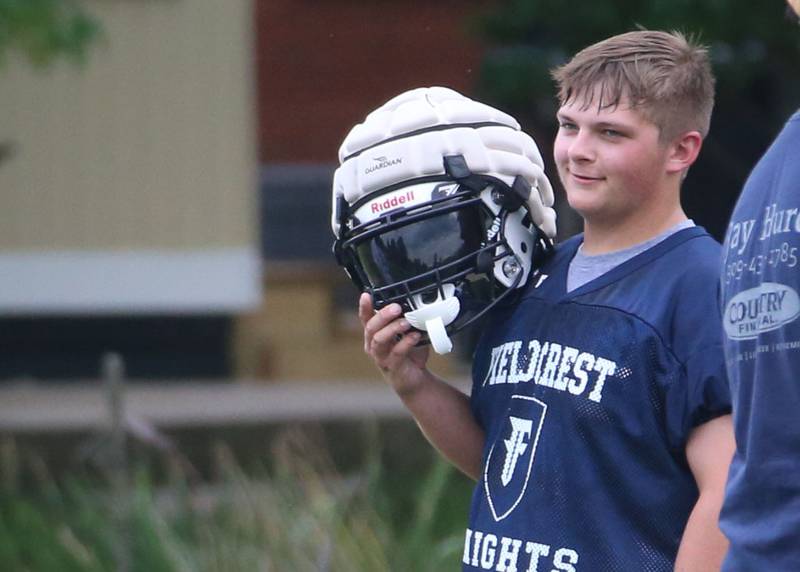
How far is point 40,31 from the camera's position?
646 centimetres

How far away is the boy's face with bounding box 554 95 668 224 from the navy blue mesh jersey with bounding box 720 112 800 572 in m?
0.33

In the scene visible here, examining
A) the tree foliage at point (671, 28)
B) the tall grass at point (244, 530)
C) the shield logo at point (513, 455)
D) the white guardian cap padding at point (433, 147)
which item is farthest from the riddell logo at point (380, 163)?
the tree foliage at point (671, 28)

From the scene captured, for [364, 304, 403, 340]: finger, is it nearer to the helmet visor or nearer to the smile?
the helmet visor

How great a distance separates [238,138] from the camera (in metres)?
10.8

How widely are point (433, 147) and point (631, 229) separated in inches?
13.6

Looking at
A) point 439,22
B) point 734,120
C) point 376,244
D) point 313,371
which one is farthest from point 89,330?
point 376,244

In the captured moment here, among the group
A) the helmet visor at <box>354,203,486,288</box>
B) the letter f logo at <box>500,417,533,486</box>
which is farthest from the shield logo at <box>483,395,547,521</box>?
the helmet visor at <box>354,203,486,288</box>

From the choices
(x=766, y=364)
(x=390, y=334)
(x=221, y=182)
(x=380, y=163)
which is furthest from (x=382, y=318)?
(x=221, y=182)

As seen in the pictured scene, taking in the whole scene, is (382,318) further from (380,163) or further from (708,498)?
(708,498)

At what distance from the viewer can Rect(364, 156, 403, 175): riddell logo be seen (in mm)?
2541

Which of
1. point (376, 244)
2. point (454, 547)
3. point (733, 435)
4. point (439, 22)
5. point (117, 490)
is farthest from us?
point (439, 22)

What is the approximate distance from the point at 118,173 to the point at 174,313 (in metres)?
1.03

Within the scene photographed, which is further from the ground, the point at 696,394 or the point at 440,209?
the point at 440,209

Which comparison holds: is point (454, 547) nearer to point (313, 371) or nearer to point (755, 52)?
point (755, 52)
